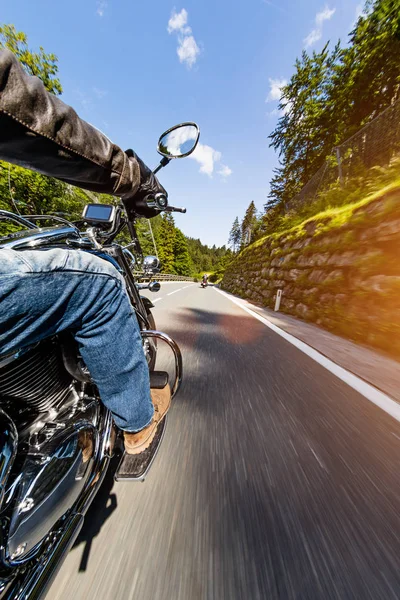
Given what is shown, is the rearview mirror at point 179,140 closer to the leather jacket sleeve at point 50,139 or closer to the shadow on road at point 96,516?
the leather jacket sleeve at point 50,139

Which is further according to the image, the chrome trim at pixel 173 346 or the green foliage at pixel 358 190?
the green foliage at pixel 358 190

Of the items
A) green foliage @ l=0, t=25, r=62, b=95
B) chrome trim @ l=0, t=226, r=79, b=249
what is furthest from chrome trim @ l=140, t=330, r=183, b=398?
green foliage @ l=0, t=25, r=62, b=95

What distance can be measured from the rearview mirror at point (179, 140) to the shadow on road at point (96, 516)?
198cm

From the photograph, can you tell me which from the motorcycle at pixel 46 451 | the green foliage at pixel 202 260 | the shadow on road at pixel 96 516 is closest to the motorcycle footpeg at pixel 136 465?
the motorcycle at pixel 46 451

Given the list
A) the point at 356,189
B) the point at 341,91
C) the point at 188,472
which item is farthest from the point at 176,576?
the point at 341,91

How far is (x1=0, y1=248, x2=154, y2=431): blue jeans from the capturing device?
0.60m

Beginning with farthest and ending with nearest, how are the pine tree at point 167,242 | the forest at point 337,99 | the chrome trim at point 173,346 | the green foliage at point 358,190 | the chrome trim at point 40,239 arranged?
the pine tree at point 167,242
the forest at point 337,99
the green foliage at point 358,190
the chrome trim at point 173,346
the chrome trim at point 40,239

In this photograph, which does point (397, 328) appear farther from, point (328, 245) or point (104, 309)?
point (104, 309)

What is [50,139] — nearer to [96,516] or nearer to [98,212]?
[98,212]

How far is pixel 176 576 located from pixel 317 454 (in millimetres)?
944

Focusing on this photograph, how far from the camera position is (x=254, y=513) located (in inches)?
37.4

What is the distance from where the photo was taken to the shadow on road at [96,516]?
0.84 meters

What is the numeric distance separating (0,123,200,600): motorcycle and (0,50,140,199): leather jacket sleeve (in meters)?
0.25

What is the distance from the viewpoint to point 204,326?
14.6 ft
